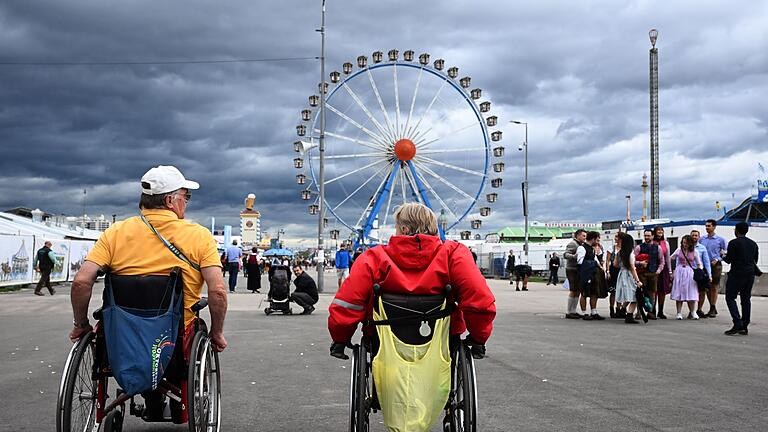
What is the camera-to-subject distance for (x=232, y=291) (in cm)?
2758

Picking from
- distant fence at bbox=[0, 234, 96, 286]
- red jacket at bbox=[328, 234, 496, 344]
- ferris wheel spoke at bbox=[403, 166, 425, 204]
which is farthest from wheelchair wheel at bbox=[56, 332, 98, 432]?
ferris wheel spoke at bbox=[403, 166, 425, 204]

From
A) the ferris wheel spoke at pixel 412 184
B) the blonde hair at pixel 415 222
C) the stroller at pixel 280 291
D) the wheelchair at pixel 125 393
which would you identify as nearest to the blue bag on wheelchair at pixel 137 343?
the wheelchair at pixel 125 393

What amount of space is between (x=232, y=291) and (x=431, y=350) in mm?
23950

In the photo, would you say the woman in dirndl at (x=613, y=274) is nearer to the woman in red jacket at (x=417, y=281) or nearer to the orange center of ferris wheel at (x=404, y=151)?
the woman in red jacket at (x=417, y=281)

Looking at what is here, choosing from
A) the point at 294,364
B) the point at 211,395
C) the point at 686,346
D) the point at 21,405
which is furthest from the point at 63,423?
the point at 686,346

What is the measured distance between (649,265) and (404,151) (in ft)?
79.1

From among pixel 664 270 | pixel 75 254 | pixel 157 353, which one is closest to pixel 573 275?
pixel 664 270

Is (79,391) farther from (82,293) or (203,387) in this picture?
(203,387)

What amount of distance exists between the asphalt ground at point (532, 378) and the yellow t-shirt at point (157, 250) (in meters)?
1.44

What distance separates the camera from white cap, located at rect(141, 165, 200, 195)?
477 centimetres

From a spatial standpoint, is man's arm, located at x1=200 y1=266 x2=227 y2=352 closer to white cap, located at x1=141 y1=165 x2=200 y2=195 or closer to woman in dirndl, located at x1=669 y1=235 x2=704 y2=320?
white cap, located at x1=141 y1=165 x2=200 y2=195

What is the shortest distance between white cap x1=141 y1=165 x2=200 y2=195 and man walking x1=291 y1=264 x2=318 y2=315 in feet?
41.0

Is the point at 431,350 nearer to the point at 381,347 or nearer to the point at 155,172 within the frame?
the point at 381,347

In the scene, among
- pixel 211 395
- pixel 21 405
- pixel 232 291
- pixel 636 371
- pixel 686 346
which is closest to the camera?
pixel 211 395
